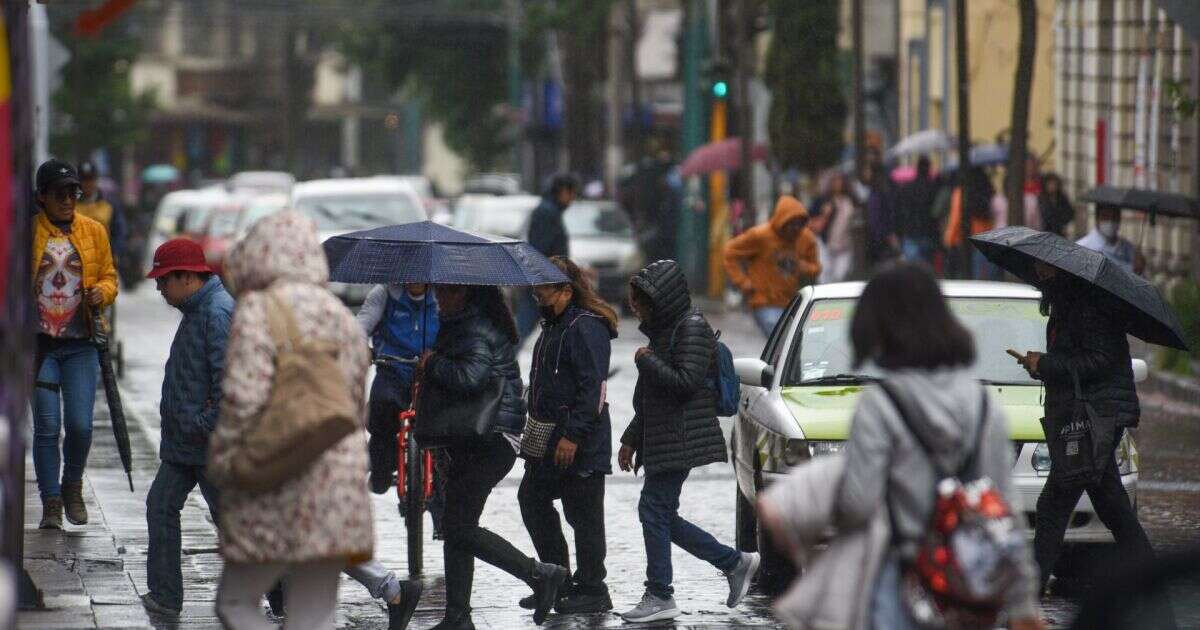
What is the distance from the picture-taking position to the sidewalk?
28.5 ft

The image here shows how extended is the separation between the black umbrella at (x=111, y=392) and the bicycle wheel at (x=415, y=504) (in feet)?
4.56

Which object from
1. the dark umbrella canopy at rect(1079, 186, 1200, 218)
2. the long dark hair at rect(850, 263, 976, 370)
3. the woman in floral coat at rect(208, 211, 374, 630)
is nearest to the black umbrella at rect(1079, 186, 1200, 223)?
the dark umbrella canopy at rect(1079, 186, 1200, 218)

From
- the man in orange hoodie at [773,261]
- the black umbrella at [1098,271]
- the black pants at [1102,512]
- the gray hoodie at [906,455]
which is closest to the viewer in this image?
the gray hoodie at [906,455]

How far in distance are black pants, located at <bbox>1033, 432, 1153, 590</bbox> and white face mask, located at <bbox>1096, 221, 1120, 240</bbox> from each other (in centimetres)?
785

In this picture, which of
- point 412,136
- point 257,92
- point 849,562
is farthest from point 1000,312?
point 257,92

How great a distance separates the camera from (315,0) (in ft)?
284

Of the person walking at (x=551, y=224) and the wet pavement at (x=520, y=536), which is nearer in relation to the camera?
the wet pavement at (x=520, y=536)

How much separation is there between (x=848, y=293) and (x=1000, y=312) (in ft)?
2.28

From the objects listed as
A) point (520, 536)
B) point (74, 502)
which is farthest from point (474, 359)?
point (74, 502)

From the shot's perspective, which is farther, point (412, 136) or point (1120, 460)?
point (412, 136)

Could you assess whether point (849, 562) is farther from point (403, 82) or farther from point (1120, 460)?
point (403, 82)

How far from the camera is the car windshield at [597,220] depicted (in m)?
30.2

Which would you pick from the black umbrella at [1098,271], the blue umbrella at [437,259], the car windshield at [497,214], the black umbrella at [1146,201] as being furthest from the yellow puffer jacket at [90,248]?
the car windshield at [497,214]

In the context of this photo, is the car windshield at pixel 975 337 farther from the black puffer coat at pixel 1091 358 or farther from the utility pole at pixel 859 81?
the utility pole at pixel 859 81
